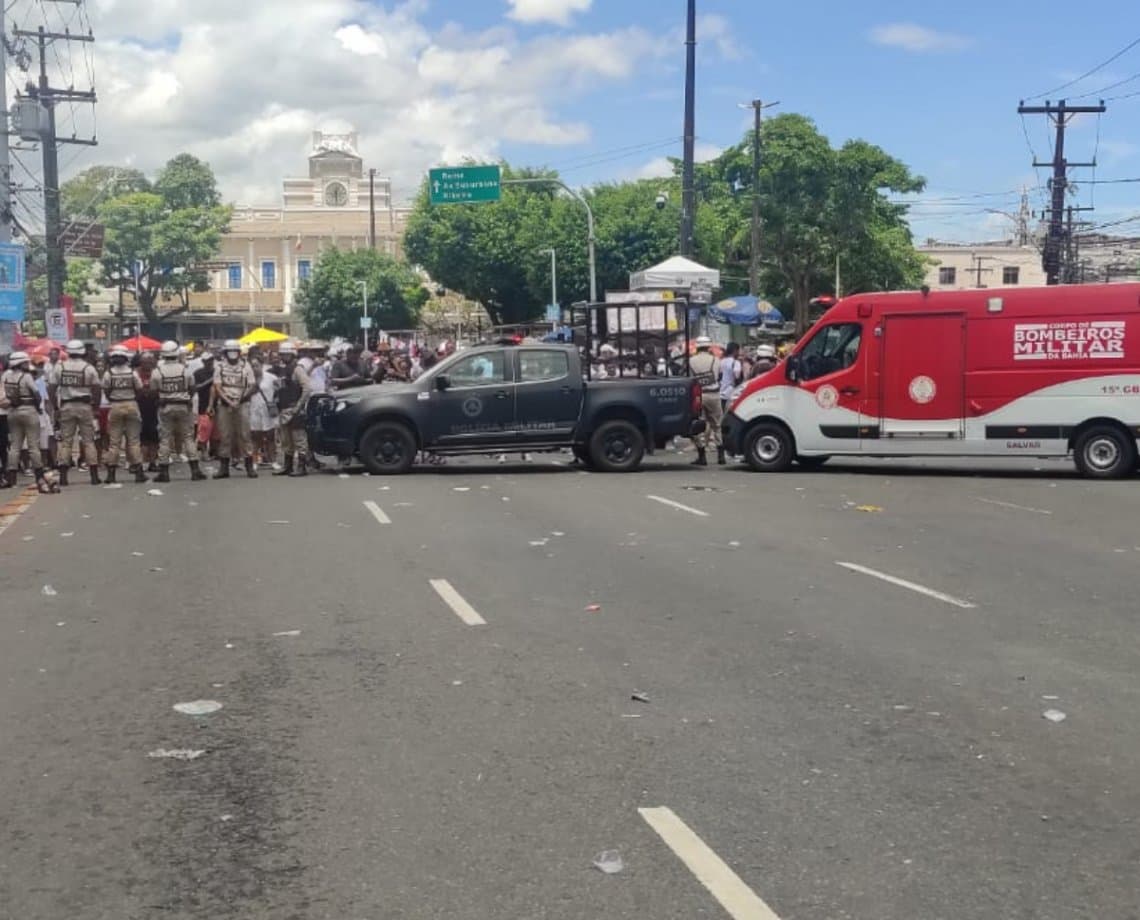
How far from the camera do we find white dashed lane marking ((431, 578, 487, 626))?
8.69 meters

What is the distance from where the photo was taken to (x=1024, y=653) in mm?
7730

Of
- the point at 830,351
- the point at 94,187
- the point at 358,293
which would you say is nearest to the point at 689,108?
the point at 830,351

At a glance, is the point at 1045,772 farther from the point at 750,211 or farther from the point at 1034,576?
the point at 750,211

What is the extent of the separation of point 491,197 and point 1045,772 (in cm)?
3073

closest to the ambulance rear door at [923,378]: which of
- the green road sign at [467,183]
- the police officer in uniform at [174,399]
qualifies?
the police officer in uniform at [174,399]

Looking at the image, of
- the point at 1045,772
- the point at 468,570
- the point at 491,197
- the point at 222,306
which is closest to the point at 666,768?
the point at 1045,772

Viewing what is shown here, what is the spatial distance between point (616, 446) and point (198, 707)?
1344 centimetres

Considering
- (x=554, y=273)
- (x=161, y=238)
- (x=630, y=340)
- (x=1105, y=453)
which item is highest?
(x=161, y=238)

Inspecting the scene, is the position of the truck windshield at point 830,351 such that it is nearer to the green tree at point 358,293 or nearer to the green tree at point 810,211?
the green tree at point 810,211

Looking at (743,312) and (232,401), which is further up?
(743,312)

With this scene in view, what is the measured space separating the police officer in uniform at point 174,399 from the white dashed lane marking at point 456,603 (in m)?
9.18

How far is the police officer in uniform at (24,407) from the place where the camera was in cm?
1700

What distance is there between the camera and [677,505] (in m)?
15.4

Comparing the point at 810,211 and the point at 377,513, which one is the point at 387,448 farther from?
the point at 810,211
